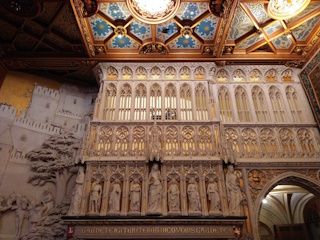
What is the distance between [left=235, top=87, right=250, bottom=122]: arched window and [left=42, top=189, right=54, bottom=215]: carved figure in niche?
8293 mm

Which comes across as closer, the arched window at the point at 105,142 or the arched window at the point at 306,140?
the arched window at the point at 105,142

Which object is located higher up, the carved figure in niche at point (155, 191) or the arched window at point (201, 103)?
the arched window at point (201, 103)

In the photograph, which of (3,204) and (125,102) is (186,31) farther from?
(3,204)

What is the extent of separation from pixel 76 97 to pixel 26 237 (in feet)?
21.4

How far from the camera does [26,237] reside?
360 inches

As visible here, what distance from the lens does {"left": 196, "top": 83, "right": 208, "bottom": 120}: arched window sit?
10.9 m

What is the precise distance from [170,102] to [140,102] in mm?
1306

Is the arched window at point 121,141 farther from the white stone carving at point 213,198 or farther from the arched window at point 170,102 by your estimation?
the white stone carving at point 213,198

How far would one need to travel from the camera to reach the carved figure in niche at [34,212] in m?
9.45

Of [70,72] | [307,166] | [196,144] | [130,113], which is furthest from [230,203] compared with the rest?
[70,72]

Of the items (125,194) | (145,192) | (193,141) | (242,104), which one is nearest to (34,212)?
(125,194)

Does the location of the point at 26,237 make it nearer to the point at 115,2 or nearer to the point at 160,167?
the point at 160,167

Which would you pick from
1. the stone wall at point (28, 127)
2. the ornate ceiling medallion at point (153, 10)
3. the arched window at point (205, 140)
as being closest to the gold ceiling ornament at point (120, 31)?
the ornate ceiling medallion at point (153, 10)

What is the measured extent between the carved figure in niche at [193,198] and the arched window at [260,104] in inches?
167
